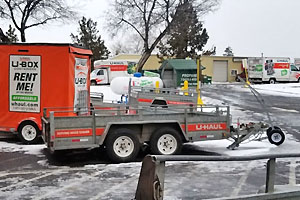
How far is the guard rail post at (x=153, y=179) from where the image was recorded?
3.40 metres

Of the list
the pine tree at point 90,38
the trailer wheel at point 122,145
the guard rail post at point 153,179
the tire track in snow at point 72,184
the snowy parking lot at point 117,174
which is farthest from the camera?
the pine tree at point 90,38

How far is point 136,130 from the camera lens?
9562 millimetres

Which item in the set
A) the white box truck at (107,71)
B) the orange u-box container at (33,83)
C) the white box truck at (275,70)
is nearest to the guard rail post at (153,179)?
the orange u-box container at (33,83)

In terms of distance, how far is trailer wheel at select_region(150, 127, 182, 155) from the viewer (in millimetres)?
9594

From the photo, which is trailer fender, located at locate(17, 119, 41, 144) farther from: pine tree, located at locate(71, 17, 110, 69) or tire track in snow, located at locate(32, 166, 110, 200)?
pine tree, located at locate(71, 17, 110, 69)

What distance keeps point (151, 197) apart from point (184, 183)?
2745 millimetres

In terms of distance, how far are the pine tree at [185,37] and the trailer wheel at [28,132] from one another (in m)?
29.2

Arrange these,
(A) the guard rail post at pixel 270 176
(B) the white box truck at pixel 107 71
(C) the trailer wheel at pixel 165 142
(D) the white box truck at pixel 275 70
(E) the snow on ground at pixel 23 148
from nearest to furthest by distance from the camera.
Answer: (A) the guard rail post at pixel 270 176 → (C) the trailer wheel at pixel 165 142 → (E) the snow on ground at pixel 23 148 → (B) the white box truck at pixel 107 71 → (D) the white box truck at pixel 275 70

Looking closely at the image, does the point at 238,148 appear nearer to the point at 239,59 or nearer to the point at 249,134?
the point at 249,134

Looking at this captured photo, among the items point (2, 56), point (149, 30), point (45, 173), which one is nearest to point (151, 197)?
point (45, 173)

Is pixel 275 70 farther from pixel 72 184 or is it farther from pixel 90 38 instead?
pixel 72 184

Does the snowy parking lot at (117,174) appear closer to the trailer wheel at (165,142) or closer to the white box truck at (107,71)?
the trailer wheel at (165,142)

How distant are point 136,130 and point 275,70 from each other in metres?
43.0

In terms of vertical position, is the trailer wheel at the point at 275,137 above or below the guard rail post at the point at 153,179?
below
